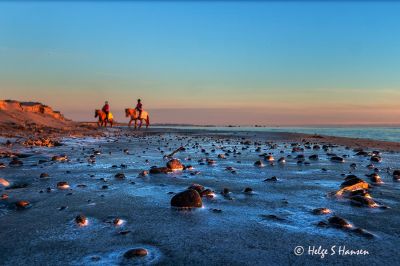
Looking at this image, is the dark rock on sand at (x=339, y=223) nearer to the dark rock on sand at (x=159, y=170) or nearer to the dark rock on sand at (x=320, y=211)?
the dark rock on sand at (x=320, y=211)

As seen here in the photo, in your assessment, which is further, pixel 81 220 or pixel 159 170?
pixel 159 170

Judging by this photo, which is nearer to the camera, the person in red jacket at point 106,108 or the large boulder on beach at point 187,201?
the large boulder on beach at point 187,201

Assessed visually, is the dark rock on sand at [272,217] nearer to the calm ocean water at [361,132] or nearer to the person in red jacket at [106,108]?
the calm ocean water at [361,132]

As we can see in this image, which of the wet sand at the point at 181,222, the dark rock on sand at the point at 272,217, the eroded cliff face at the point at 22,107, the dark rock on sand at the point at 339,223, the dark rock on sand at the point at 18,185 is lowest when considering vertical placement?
the dark rock on sand at the point at 18,185

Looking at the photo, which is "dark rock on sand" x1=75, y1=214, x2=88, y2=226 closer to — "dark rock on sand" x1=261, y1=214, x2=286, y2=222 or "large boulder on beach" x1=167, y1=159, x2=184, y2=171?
"dark rock on sand" x1=261, y1=214, x2=286, y2=222

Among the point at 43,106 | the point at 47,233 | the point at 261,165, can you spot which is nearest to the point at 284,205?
the point at 47,233

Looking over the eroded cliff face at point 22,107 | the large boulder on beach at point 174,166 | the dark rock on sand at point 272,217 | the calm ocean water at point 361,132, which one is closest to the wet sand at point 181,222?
the dark rock on sand at point 272,217

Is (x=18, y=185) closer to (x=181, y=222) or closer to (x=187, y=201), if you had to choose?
(x=187, y=201)

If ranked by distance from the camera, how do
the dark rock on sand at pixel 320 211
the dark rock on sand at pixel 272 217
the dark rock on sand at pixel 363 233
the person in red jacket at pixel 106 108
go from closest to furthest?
the dark rock on sand at pixel 363 233, the dark rock on sand at pixel 272 217, the dark rock on sand at pixel 320 211, the person in red jacket at pixel 106 108

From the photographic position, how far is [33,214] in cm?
506

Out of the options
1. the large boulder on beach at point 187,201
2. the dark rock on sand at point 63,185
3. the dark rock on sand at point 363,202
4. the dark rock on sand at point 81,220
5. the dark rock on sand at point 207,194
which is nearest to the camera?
the dark rock on sand at point 81,220

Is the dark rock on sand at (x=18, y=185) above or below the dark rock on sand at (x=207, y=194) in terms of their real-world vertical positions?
below

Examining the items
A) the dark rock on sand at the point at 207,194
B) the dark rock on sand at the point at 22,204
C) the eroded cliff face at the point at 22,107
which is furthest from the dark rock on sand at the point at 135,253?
the eroded cliff face at the point at 22,107

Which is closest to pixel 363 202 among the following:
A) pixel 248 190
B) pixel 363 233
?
pixel 363 233
